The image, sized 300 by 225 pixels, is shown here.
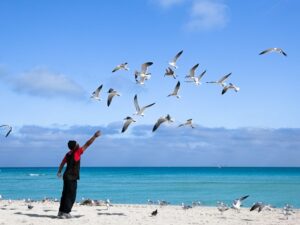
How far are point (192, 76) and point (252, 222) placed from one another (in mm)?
7548

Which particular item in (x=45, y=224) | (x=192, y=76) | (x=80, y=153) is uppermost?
(x=192, y=76)

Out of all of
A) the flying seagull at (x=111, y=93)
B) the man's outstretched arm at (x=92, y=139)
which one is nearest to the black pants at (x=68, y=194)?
the man's outstretched arm at (x=92, y=139)

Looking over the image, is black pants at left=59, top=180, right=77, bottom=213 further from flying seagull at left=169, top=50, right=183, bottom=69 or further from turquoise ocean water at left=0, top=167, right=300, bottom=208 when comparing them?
turquoise ocean water at left=0, top=167, right=300, bottom=208

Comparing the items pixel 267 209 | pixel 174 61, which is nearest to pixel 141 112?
pixel 174 61

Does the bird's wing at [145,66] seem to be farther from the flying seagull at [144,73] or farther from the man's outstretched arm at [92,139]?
the man's outstretched arm at [92,139]

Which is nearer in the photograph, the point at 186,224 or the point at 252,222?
the point at 186,224

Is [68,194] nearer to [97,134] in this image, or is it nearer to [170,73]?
[97,134]

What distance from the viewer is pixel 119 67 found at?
71.3 feet

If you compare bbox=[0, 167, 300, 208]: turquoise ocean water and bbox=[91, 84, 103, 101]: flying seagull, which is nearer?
bbox=[91, 84, 103, 101]: flying seagull

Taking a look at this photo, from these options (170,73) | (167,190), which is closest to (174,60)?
(170,73)

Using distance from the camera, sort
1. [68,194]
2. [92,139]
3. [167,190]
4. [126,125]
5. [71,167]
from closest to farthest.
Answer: [92,139]
[71,167]
[68,194]
[126,125]
[167,190]

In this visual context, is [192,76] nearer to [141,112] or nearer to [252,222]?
[141,112]

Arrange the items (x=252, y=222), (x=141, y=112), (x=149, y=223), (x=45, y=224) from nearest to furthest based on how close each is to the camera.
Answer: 1. (x=45, y=224)
2. (x=149, y=223)
3. (x=252, y=222)
4. (x=141, y=112)

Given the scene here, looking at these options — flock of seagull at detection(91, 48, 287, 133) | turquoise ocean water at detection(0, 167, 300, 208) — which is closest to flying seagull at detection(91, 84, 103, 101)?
flock of seagull at detection(91, 48, 287, 133)
